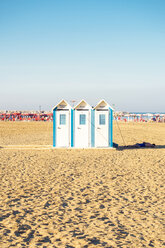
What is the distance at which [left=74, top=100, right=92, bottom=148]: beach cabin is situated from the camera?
14172mm

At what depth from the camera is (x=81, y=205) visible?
5543 mm

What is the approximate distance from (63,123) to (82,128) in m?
1.07

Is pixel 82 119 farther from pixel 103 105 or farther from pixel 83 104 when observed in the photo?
pixel 103 105

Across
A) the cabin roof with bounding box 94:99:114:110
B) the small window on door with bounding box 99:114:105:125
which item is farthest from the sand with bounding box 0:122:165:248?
the cabin roof with bounding box 94:99:114:110

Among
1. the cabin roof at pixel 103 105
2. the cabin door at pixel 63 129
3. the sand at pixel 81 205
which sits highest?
the cabin roof at pixel 103 105

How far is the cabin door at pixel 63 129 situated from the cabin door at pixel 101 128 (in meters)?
1.57

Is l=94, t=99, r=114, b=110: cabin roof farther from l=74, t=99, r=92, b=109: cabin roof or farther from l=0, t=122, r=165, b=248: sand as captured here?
l=0, t=122, r=165, b=248: sand

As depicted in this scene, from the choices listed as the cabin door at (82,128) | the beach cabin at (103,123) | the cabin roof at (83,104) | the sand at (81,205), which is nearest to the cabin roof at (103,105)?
the beach cabin at (103,123)

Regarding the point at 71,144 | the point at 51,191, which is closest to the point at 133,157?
the point at 71,144

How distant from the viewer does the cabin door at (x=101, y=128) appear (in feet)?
46.4

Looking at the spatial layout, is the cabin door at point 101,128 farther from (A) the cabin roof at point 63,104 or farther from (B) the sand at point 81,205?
(B) the sand at point 81,205

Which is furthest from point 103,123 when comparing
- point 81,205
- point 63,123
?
point 81,205

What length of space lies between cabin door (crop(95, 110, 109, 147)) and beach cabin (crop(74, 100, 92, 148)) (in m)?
0.43

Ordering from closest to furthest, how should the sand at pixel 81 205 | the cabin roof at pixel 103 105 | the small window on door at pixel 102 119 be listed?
the sand at pixel 81 205 < the cabin roof at pixel 103 105 < the small window on door at pixel 102 119
